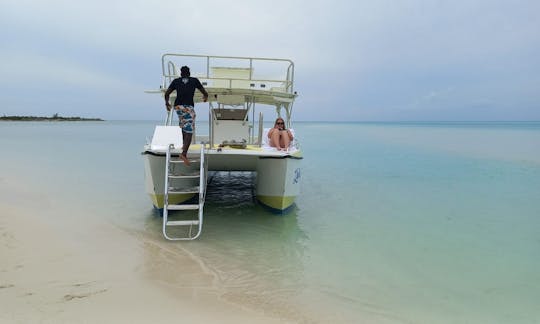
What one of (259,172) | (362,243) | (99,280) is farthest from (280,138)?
(99,280)

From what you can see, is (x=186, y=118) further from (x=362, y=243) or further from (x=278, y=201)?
(x=362, y=243)

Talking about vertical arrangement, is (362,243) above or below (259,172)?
below

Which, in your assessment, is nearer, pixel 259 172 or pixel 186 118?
pixel 186 118

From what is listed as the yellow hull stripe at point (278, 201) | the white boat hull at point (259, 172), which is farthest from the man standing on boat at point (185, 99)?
the yellow hull stripe at point (278, 201)

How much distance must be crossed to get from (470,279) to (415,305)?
1.33m

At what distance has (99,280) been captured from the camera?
4340mm

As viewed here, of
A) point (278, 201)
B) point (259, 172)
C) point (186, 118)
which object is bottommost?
point (278, 201)

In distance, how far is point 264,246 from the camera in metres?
5.97

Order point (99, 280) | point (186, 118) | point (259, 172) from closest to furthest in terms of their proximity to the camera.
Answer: point (99, 280), point (186, 118), point (259, 172)

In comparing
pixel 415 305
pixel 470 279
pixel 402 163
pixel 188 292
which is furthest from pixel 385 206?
pixel 402 163

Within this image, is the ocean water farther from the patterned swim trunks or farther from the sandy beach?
the patterned swim trunks

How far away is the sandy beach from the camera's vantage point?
3.58 metres

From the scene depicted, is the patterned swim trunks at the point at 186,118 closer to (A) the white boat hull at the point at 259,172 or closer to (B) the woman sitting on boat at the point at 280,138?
(A) the white boat hull at the point at 259,172

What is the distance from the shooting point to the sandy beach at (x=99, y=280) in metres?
3.58
